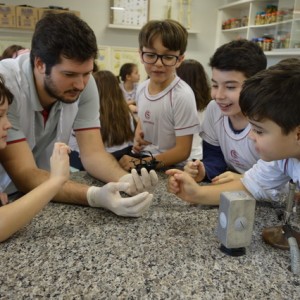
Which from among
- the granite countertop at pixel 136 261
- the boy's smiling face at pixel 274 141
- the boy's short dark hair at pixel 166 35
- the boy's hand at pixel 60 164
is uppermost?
the boy's short dark hair at pixel 166 35

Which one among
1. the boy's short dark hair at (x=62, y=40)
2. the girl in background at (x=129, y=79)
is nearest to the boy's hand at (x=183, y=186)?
the boy's short dark hair at (x=62, y=40)

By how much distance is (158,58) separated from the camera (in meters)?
1.31

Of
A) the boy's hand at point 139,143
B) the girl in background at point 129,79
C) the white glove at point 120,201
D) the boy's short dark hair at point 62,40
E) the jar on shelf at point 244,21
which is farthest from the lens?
the jar on shelf at point 244,21

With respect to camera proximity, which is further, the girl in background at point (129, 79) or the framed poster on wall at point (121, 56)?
the framed poster on wall at point (121, 56)

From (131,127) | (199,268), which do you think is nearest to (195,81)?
(131,127)

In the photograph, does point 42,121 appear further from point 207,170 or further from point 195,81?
point 195,81

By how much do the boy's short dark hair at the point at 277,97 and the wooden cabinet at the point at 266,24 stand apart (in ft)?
8.64

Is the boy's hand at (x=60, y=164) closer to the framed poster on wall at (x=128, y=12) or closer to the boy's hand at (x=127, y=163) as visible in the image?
the boy's hand at (x=127, y=163)

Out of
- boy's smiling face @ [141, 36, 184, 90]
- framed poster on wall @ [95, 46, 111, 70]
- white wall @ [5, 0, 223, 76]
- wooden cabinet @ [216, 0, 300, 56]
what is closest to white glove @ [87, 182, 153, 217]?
boy's smiling face @ [141, 36, 184, 90]

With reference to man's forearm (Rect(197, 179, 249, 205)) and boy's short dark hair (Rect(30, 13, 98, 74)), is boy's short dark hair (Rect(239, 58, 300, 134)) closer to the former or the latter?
man's forearm (Rect(197, 179, 249, 205))

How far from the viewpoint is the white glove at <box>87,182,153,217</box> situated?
2.66 feet

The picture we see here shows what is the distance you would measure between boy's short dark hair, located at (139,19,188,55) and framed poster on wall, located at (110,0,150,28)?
128 inches

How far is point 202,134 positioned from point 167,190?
371mm

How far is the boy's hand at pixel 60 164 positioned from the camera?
82 cm
